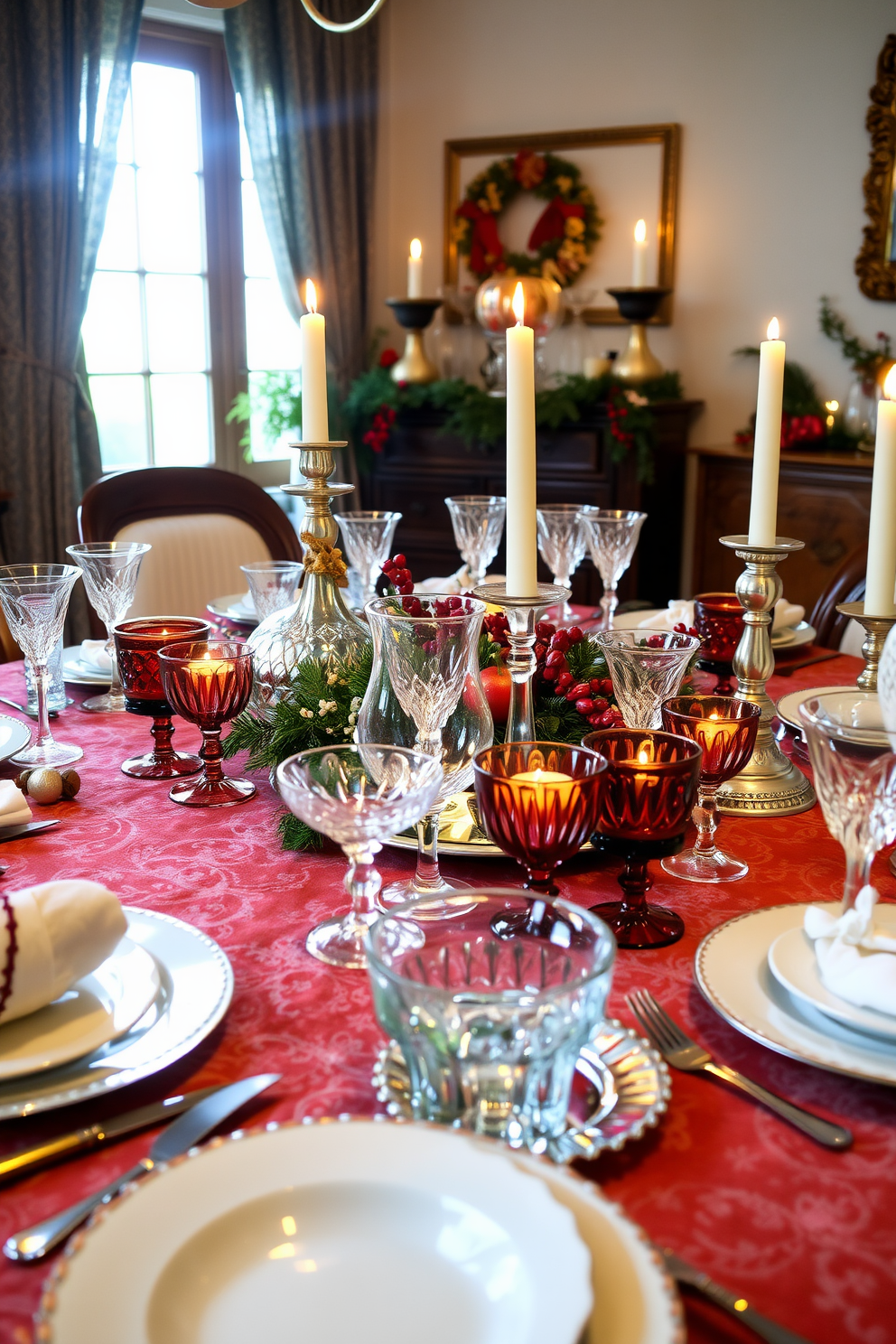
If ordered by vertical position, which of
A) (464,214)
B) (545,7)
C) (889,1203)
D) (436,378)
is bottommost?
(889,1203)

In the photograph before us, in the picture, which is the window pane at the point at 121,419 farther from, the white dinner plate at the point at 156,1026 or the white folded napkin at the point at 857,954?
the white folded napkin at the point at 857,954

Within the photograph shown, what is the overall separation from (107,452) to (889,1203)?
3664mm

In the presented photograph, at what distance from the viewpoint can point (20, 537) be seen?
133 inches

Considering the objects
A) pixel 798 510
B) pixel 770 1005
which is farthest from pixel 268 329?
pixel 770 1005

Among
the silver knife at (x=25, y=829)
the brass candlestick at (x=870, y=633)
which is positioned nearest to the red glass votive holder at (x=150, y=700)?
the silver knife at (x=25, y=829)

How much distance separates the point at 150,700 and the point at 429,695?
1.32 feet

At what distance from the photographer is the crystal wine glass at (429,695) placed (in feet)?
3.03

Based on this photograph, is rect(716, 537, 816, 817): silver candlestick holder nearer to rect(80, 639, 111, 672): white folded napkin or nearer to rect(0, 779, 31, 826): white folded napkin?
rect(0, 779, 31, 826): white folded napkin

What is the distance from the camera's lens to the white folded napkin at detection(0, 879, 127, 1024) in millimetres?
670

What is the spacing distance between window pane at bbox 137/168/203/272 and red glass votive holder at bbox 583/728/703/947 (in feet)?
11.4

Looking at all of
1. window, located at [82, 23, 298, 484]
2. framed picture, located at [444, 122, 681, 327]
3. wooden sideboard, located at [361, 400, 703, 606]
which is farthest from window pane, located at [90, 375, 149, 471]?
framed picture, located at [444, 122, 681, 327]

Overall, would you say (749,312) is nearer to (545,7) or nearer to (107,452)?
(545,7)

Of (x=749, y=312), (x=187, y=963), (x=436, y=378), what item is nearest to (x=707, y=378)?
(x=749, y=312)

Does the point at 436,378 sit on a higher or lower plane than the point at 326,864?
higher
